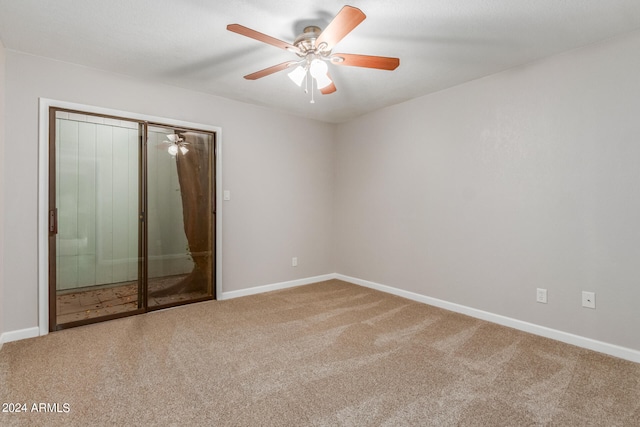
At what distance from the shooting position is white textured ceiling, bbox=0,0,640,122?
210 centimetres

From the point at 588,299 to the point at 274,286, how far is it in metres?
3.34

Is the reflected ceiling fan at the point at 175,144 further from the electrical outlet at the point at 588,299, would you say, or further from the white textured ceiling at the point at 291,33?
the electrical outlet at the point at 588,299

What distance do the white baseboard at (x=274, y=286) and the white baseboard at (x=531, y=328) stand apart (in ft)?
3.29

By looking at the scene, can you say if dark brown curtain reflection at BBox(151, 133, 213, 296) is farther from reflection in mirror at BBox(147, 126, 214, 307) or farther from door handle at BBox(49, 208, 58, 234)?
door handle at BBox(49, 208, 58, 234)

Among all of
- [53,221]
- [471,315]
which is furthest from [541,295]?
[53,221]

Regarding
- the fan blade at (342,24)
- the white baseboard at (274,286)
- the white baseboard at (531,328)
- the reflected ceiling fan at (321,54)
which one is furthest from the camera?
the white baseboard at (274,286)

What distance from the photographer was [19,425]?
165 centimetres

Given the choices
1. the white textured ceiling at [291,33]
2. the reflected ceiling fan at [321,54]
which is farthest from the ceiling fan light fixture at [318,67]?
the white textured ceiling at [291,33]

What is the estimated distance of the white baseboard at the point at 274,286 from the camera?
3.99 metres

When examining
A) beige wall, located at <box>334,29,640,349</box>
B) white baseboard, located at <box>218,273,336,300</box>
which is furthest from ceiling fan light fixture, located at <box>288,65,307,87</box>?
white baseboard, located at <box>218,273,336,300</box>

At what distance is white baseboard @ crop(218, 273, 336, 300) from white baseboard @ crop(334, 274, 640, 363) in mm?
1002

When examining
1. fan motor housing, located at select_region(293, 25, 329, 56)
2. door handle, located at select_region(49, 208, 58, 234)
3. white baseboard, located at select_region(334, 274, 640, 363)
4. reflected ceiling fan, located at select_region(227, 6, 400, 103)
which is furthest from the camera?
door handle, located at select_region(49, 208, 58, 234)

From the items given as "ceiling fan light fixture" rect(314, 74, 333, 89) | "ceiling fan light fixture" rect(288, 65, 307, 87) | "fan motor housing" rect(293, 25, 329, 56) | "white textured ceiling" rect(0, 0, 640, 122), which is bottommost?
"ceiling fan light fixture" rect(314, 74, 333, 89)

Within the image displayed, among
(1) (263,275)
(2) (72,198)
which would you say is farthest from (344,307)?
→ (2) (72,198)
